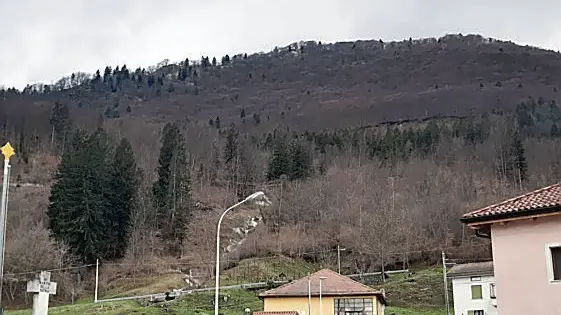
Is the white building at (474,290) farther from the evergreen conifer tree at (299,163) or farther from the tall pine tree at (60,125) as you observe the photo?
the tall pine tree at (60,125)

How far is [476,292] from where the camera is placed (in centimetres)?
5466

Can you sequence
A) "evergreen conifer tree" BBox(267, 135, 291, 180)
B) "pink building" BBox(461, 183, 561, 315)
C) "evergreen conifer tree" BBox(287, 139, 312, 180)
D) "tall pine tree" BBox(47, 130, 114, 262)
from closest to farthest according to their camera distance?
"pink building" BBox(461, 183, 561, 315) → "tall pine tree" BBox(47, 130, 114, 262) → "evergreen conifer tree" BBox(287, 139, 312, 180) → "evergreen conifer tree" BBox(267, 135, 291, 180)

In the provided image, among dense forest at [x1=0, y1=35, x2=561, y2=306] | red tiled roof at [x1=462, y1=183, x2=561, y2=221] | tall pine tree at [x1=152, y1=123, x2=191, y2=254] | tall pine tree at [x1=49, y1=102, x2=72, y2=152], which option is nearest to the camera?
red tiled roof at [x1=462, y1=183, x2=561, y2=221]

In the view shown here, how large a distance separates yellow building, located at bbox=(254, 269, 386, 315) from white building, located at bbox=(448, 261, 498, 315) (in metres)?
11.8

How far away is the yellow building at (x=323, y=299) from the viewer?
43938mm

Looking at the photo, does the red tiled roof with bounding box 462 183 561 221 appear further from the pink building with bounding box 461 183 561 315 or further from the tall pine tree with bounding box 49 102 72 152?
the tall pine tree with bounding box 49 102 72 152

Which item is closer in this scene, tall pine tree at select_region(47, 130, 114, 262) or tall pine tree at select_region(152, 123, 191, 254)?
tall pine tree at select_region(47, 130, 114, 262)

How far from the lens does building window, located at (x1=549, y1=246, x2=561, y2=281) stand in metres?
18.0

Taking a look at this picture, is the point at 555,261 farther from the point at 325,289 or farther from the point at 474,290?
the point at 474,290

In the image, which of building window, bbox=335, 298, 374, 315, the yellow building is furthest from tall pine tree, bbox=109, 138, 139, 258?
building window, bbox=335, 298, 374, 315

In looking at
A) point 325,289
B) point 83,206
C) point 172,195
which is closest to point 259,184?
point 172,195

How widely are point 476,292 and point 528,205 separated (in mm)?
38241

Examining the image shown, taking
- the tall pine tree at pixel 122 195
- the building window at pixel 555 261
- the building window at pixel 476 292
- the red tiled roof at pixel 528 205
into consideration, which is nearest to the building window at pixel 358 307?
the building window at pixel 476 292

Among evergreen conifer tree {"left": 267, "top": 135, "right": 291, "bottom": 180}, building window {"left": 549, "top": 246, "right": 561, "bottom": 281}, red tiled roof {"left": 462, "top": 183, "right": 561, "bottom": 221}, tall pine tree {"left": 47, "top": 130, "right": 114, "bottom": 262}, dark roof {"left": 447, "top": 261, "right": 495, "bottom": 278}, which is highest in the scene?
evergreen conifer tree {"left": 267, "top": 135, "right": 291, "bottom": 180}
